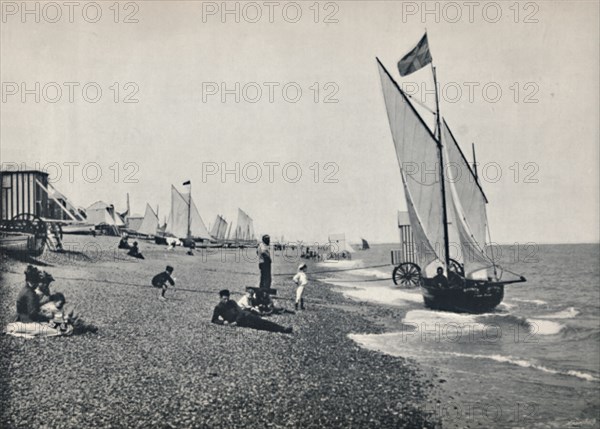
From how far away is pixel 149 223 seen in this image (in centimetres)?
673

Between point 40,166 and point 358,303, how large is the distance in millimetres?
4745

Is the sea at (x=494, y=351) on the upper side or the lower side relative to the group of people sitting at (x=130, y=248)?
lower

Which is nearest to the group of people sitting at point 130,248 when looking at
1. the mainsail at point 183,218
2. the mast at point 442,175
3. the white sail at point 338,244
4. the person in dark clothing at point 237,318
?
the mainsail at point 183,218

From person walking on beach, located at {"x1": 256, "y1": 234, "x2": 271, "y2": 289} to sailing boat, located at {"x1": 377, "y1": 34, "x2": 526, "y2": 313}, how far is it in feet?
6.16

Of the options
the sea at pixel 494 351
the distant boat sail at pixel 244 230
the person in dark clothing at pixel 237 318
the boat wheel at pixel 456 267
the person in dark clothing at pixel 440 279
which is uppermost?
the distant boat sail at pixel 244 230

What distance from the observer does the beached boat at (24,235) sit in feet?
19.8

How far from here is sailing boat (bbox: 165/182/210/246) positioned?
260 inches

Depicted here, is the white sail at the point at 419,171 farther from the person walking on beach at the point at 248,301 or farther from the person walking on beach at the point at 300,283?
the person walking on beach at the point at 248,301

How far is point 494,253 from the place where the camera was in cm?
701

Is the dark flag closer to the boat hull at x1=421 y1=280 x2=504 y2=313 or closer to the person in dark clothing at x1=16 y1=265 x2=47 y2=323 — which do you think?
the boat hull at x1=421 y1=280 x2=504 y2=313

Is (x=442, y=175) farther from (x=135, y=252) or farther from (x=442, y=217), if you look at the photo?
(x=135, y=252)

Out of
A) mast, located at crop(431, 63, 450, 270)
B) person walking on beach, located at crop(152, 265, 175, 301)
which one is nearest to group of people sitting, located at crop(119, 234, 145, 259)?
person walking on beach, located at crop(152, 265, 175, 301)

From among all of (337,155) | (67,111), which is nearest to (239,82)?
(337,155)

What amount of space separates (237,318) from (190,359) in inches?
34.8
